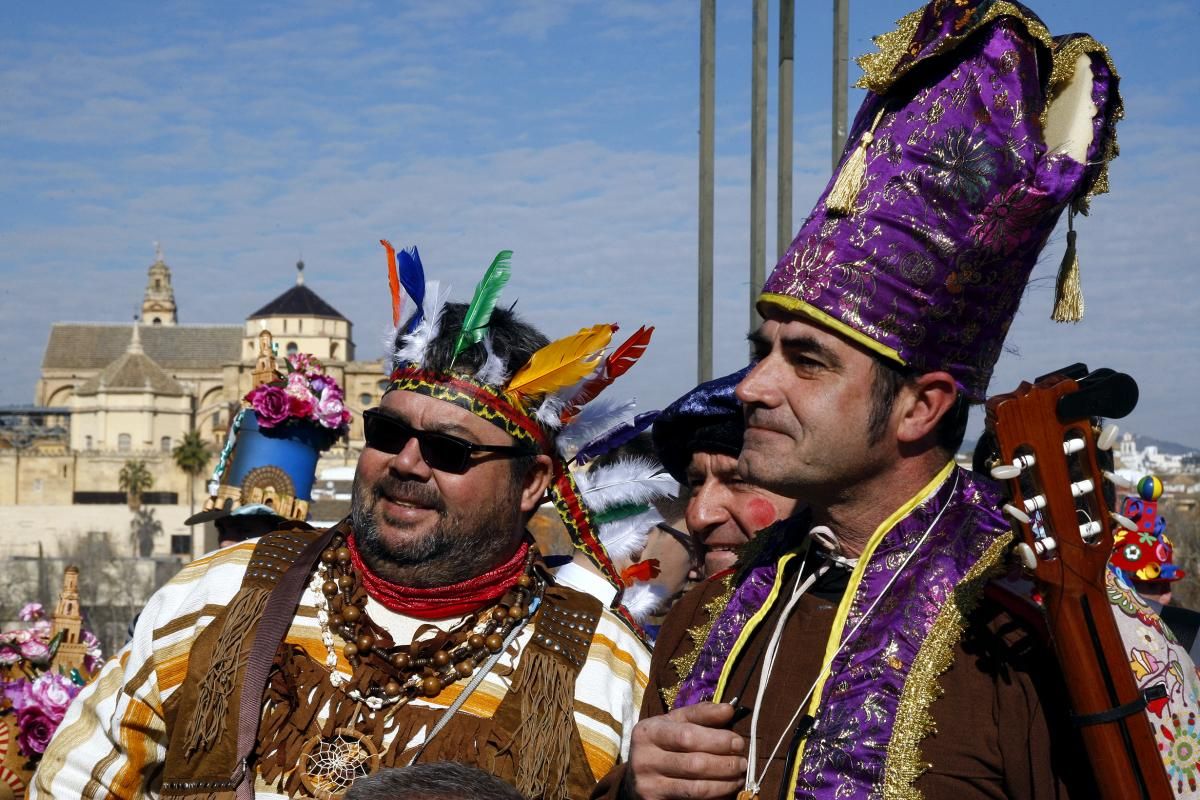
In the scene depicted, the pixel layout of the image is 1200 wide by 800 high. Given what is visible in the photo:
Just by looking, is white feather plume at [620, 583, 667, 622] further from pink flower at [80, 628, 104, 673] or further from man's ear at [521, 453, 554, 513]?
pink flower at [80, 628, 104, 673]

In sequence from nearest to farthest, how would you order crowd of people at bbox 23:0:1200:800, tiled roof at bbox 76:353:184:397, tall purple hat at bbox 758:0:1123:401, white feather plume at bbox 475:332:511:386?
crowd of people at bbox 23:0:1200:800 < tall purple hat at bbox 758:0:1123:401 < white feather plume at bbox 475:332:511:386 < tiled roof at bbox 76:353:184:397

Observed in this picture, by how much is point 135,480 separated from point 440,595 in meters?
77.6

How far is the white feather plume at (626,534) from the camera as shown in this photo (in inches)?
175

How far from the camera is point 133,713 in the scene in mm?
3525

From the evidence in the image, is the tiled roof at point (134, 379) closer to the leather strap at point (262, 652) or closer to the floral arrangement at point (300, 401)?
the floral arrangement at point (300, 401)

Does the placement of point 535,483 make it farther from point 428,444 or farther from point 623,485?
point 623,485

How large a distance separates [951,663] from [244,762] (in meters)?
1.75

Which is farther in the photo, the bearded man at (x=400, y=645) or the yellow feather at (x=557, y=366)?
the yellow feather at (x=557, y=366)

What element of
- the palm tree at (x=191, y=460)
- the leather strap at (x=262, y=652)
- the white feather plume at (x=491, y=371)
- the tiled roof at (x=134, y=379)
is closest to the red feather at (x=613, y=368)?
the white feather plume at (x=491, y=371)

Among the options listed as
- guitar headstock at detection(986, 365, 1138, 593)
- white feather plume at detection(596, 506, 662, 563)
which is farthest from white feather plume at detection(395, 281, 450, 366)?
guitar headstock at detection(986, 365, 1138, 593)

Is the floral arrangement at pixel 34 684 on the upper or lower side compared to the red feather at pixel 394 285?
lower

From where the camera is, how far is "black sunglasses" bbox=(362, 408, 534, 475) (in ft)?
12.0

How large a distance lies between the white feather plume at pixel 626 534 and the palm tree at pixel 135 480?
7538cm

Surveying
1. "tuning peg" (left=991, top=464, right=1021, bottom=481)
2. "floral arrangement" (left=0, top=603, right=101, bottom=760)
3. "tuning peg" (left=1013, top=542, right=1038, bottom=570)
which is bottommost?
"floral arrangement" (left=0, top=603, right=101, bottom=760)
